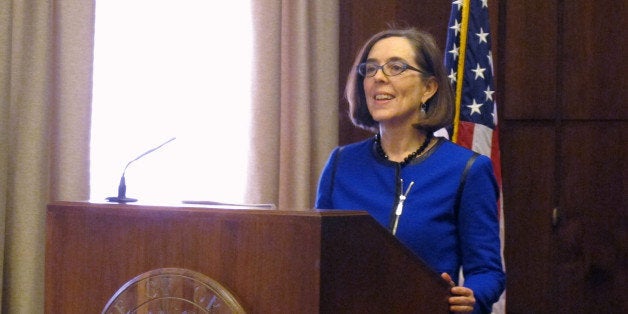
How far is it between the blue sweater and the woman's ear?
14 cm

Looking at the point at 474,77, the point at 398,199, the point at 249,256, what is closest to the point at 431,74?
the point at 398,199

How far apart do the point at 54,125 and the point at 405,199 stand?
1.84m

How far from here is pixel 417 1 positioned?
12.8 feet

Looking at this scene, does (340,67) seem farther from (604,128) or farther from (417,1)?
(604,128)

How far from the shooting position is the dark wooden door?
3.53 m

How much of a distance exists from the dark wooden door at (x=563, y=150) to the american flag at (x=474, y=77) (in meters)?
0.35

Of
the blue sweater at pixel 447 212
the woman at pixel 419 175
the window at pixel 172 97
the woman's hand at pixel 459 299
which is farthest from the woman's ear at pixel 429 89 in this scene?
the window at pixel 172 97

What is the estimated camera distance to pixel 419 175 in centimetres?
193

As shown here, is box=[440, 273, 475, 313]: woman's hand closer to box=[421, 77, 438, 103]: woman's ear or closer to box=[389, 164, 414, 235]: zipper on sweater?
box=[389, 164, 414, 235]: zipper on sweater

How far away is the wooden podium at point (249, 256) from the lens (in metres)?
1.18

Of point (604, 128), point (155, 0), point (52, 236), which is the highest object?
point (155, 0)

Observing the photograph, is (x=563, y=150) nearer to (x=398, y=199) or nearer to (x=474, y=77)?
(x=474, y=77)

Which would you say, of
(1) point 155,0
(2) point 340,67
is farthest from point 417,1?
(1) point 155,0

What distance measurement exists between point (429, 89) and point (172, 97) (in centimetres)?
180
